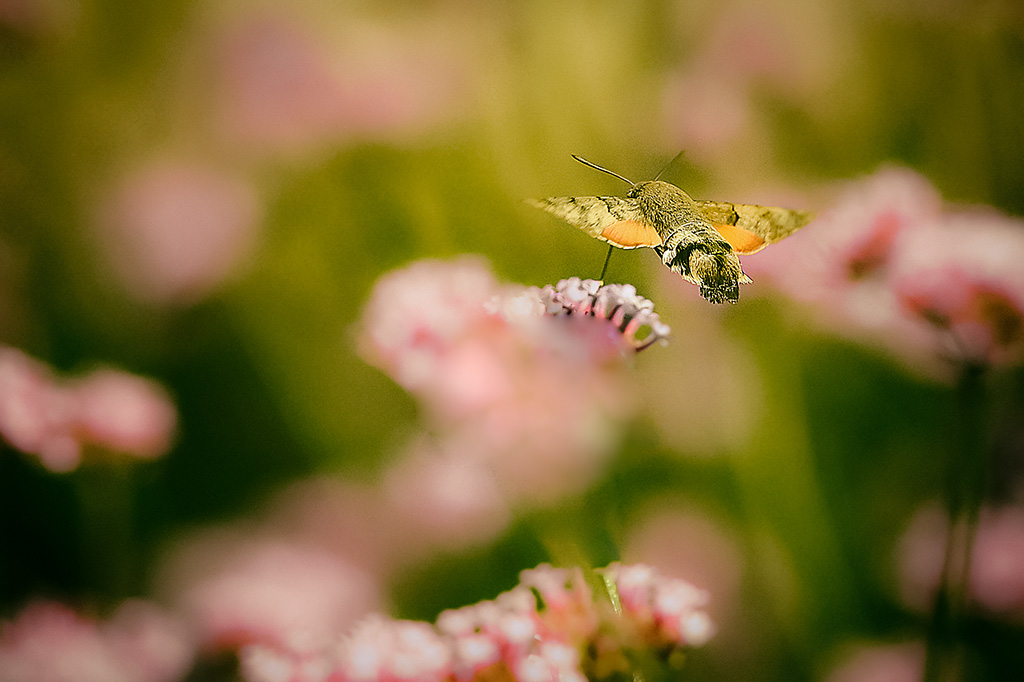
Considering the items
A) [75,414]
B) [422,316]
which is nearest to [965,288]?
[422,316]

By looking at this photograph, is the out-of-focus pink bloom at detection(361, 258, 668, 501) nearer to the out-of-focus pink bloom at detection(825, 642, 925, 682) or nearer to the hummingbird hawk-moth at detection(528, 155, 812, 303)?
the hummingbird hawk-moth at detection(528, 155, 812, 303)

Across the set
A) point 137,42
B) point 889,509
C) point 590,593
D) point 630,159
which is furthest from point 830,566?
point 137,42

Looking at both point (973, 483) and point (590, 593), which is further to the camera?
point (973, 483)

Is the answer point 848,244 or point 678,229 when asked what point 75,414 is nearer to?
point 678,229

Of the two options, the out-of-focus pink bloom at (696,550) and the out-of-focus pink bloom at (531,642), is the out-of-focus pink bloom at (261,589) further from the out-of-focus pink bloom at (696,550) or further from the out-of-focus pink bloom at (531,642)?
the out-of-focus pink bloom at (696,550)

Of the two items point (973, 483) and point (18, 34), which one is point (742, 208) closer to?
point (973, 483)

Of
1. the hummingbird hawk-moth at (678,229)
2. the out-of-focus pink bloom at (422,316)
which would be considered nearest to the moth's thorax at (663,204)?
the hummingbird hawk-moth at (678,229)
